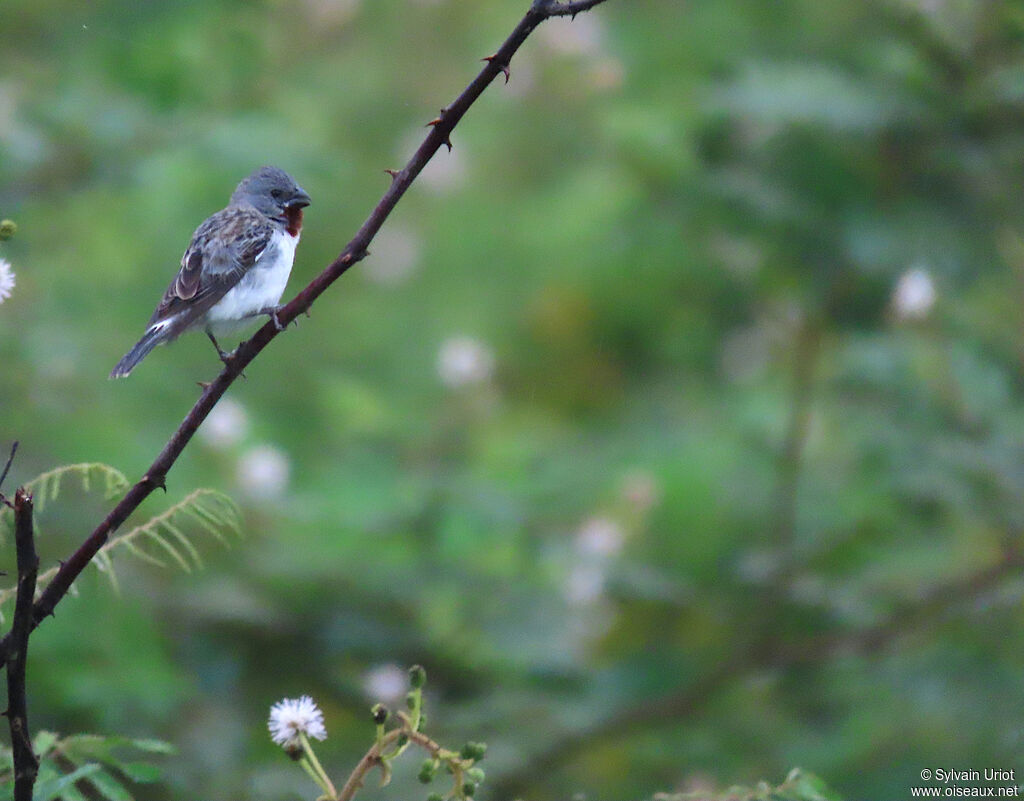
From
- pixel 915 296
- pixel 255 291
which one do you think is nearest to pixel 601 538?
pixel 915 296

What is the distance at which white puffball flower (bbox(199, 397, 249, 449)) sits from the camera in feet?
15.5

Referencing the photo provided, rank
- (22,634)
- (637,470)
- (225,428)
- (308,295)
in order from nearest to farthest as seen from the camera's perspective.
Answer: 1. (22,634)
2. (308,295)
3. (225,428)
4. (637,470)

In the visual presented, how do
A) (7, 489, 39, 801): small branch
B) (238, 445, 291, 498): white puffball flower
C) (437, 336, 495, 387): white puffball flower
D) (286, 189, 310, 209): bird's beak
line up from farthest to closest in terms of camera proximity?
(437, 336, 495, 387): white puffball flower → (238, 445, 291, 498): white puffball flower → (286, 189, 310, 209): bird's beak → (7, 489, 39, 801): small branch

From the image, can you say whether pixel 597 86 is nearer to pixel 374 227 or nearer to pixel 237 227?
pixel 237 227

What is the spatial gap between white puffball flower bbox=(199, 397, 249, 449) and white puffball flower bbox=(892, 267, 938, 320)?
8.21ft

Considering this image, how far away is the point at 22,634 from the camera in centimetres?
129

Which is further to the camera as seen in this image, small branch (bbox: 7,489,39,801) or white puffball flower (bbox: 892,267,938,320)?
white puffball flower (bbox: 892,267,938,320)

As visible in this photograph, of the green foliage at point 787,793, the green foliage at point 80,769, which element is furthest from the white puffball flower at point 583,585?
the green foliage at point 80,769

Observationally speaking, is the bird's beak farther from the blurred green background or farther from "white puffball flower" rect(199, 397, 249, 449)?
"white puffball flower" rect(199, 397, 249, 449)

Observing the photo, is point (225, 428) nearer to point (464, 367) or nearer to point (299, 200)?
point (464, 367)

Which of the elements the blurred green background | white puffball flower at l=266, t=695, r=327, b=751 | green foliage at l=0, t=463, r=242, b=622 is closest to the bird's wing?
the blurred green background

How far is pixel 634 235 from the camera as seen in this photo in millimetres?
5016

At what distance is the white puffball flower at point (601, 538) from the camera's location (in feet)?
14.5

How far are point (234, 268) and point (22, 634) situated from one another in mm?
1890
